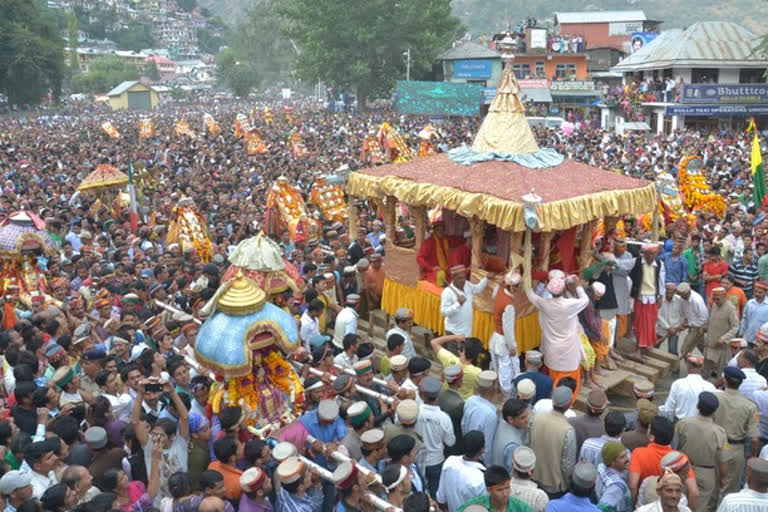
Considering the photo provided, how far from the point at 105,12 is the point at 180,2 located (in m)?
37.5

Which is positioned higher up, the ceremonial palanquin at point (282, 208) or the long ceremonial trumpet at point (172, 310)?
the ceremonial palanquin at point (282, 208)

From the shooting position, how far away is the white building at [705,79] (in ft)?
96.1

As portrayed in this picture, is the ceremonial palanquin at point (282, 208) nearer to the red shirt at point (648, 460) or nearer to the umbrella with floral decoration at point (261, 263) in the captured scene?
the umbrella with floral decoration at point (261, 263)

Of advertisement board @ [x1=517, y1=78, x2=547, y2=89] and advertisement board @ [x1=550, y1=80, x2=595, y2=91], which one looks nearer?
advertisement board @ [x1=550, y1=80, x2=595, y2=91]

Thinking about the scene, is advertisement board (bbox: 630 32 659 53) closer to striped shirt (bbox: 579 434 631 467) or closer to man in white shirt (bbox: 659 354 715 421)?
man in white shirt (bbox: 659 354 715 421)

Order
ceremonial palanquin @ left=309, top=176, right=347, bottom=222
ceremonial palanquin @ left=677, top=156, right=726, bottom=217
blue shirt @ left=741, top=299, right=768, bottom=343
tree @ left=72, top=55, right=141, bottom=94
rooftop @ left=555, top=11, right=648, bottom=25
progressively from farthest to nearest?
tree @ left=72, top=55, right=141, bottom=94 < rooftop @ left=555, top=11, right=648, bottom=25 < ceremonial palanquin @ left=309, top=176, right=347, bottom=222 < ceremonial palanquin @ left=677, top=156, right=726, bottom=217 < blue shirt @ left=741, top=299, right=768, bottom=343

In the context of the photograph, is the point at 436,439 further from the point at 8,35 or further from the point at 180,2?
the point at 180,2

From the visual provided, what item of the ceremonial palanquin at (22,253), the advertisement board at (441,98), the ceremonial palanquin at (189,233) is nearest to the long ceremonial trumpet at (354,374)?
the ceremonial palanquin at (22,253)

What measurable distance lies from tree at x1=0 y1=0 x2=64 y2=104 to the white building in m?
40.7

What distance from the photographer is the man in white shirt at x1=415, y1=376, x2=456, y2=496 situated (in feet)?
16.2

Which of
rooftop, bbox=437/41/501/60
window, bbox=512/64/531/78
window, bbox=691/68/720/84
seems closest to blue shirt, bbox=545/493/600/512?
window, bbox=691/68/720/84

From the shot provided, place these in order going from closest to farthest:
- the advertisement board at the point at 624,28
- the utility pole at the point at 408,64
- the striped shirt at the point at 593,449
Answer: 1. the striped shirt at the point at 593,449
2. the utility pole at the point at 408,64
3. the advertisement board at the point at 624,28

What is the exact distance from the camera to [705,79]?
32.2 m

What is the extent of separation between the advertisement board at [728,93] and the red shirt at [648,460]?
94.0 feet
